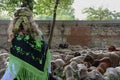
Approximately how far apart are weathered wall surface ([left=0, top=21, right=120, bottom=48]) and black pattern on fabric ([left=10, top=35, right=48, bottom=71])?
11.3m

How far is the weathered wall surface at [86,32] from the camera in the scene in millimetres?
16438

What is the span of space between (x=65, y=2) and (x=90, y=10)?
600 inches

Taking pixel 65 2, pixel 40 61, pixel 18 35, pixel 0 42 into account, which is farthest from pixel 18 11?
pixel 65 2

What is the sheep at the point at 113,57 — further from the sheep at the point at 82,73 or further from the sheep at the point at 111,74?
the sheep at the point at 82,73

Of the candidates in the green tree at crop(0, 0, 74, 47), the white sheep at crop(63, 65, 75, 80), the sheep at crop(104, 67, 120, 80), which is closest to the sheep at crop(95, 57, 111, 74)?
the sheep at crop(104, 67, 120, 80)

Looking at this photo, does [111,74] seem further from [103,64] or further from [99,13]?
[99,13]

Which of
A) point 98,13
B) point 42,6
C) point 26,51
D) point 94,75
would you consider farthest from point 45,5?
point 98,13

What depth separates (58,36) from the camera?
16.5m

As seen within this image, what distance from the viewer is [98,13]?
110 feet

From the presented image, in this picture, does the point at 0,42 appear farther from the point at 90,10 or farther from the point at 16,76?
the point at 90,10

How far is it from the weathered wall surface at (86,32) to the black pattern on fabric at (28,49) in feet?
37.1

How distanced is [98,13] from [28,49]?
94.3 ft

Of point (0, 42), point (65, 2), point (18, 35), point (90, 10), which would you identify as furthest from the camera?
point (90, 10)

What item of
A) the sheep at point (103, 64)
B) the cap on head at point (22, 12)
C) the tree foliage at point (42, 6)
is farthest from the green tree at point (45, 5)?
the cap on head at point (22, 12)
